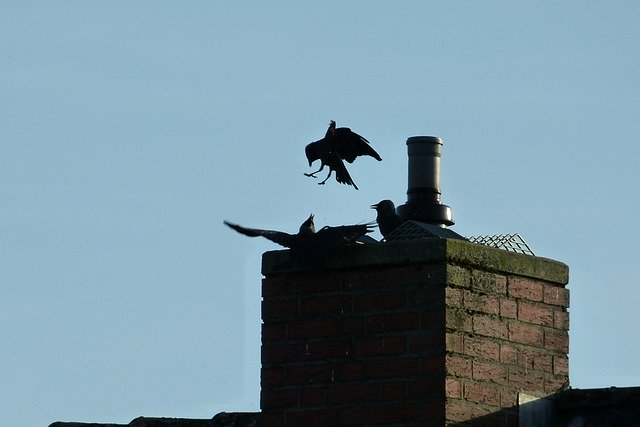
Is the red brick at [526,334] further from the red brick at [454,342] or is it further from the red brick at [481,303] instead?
the red brick at [454,342]

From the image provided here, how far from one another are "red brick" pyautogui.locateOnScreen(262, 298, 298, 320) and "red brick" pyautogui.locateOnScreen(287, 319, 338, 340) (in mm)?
49

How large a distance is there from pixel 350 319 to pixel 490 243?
0.82 m

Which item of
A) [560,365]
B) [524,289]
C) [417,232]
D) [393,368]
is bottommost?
[393,368]

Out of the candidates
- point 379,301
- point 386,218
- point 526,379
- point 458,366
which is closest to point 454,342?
point 458,366

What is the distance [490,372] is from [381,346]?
42 cm

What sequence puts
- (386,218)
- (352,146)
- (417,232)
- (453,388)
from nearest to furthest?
1. (453,388)
2. (417,232)
3. (386,218)
4. (352,146)

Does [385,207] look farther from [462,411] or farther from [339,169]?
[462,411]

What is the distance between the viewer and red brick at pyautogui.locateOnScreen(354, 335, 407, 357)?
5672 millimetres

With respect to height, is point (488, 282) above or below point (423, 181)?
below

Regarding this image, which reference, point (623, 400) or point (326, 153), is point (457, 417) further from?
point (326, 153)

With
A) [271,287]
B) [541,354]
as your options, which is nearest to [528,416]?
[541,354]

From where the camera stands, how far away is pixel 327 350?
585cm

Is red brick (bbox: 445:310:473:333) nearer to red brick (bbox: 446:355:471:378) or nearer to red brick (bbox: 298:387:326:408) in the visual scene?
red brick (bbox: 446:355:471:378)

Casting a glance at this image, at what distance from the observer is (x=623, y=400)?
19.1 feet
